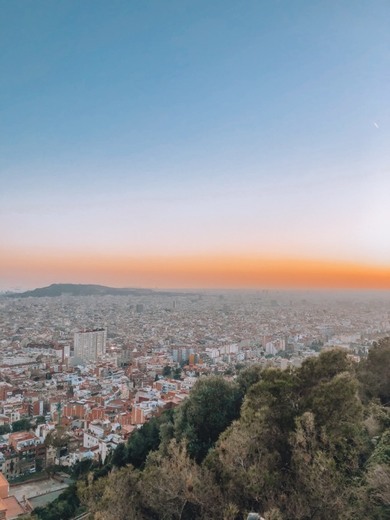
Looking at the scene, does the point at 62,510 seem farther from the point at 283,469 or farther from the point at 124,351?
the point at 124,351

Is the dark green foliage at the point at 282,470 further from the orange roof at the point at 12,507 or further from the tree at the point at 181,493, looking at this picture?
the orange roof at the point at 12,507

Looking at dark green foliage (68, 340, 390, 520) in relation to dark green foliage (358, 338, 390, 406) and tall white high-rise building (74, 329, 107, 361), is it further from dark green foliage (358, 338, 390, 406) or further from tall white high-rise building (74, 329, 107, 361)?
tall white high-rise building (74, 329, 107, 361)

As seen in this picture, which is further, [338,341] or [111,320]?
[111,320]

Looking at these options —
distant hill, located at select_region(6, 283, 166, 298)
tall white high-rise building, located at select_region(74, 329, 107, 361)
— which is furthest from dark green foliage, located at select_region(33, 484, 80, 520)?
distant hill, located at select_region(6, 283, 166, 298)

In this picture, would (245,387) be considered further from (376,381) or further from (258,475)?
(258,475)

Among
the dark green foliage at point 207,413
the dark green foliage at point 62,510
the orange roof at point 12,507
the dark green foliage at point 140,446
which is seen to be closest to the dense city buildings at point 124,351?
the dark green foliage at point 207,413

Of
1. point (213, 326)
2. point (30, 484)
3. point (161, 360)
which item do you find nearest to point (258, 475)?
point (30, 484)
